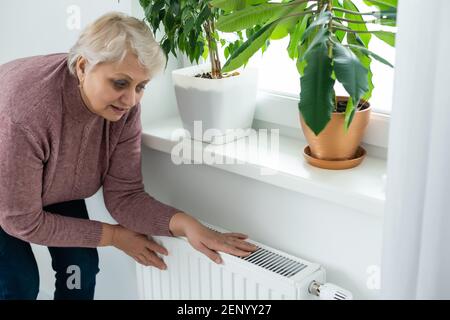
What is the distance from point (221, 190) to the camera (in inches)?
62.2

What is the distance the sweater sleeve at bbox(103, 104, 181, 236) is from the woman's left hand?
2.7 inches

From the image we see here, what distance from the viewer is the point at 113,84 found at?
1344 mm

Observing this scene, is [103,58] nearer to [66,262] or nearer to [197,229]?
[197,229]

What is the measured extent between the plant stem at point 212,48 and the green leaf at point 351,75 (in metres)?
0.59

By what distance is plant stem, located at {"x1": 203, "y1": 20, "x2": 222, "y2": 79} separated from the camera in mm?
1477

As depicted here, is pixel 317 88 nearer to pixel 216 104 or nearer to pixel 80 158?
pixel 216 104

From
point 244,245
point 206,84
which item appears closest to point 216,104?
point 206,84

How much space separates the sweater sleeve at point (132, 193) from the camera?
1502mm

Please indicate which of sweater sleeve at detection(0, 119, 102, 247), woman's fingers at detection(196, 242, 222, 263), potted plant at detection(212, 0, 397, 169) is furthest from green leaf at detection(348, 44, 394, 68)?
sweater sleeve at detection(0, 119, 102, 247)

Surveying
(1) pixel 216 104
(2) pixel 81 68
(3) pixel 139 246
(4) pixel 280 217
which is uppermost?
(2) pixel 81 68

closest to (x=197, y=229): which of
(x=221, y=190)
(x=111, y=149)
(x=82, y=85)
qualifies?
(x=221, y=190)

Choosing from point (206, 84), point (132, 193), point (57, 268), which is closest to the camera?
point (206, 84)

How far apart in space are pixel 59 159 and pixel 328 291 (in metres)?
0.66

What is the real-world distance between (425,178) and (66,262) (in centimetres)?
105
